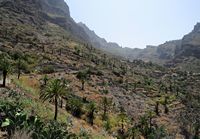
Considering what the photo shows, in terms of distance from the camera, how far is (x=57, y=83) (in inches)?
2500

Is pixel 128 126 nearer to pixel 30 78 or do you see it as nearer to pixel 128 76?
pixel 30 78

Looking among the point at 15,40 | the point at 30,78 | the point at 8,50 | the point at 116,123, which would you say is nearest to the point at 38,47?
the point at 15,40

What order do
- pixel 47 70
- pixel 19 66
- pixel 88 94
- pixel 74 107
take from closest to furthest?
pixel 74 107 < pixel 19 66 < pixel 88 94 < pixel 47 70

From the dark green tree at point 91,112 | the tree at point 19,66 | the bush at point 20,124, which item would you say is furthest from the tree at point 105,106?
the bush at point 20,124

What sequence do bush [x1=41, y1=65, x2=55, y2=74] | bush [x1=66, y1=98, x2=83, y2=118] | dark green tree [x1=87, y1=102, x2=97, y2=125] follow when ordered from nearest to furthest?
bush [x1=66, y1=98, x2=83, y2=118]
dark green tree [x1=87, y1=102, x2=97, y2=125]
bush [x1=41, y1=65, x2=55, y2=74]

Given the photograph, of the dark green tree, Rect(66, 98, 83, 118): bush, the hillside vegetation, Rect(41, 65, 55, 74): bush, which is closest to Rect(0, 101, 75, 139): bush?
the hillside vegetation

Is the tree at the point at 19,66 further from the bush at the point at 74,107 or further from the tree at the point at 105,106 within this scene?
the tree at the point at 105,106

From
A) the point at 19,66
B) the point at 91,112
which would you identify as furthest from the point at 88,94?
the point at 19,66

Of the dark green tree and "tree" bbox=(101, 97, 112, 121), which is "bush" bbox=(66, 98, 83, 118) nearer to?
the dark green tree

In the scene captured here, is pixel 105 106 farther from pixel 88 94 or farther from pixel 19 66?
pixel 19 66

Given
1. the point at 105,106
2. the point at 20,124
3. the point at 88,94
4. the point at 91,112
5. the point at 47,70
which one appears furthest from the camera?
the point at 47,70

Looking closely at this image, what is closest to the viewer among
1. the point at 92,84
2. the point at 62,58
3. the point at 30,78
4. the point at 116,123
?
the point at 116,123

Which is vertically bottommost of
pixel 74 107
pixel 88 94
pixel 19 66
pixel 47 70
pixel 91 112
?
pixel 91 112

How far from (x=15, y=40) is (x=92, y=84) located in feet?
193
